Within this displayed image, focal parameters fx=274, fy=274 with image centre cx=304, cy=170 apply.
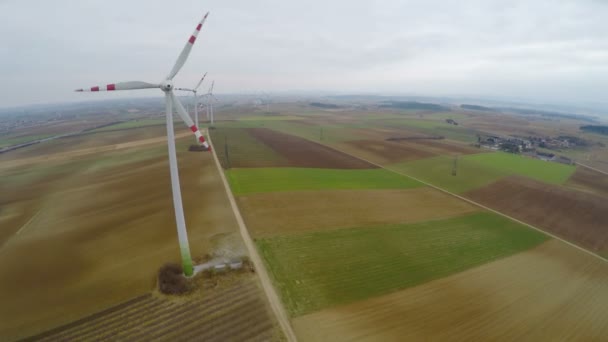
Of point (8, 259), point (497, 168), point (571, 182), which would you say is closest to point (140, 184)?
point (8, 259)

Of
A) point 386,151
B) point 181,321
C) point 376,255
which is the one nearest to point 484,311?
point 376,255

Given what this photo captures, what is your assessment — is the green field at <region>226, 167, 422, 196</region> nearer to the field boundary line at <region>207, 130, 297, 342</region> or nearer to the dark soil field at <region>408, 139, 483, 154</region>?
the field boundary line at <region>207, 130, 297, 342</region>

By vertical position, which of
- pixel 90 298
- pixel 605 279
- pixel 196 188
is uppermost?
pixel 196 188

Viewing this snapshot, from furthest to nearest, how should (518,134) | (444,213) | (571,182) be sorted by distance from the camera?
(518,134)
(571,182)
(444,213)

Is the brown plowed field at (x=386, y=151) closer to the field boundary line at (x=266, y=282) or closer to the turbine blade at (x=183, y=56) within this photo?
the field boundary line at (x=266, y=282)

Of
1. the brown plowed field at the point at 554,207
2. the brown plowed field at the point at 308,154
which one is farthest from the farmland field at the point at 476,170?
the brown plowed field at the point at 308,154

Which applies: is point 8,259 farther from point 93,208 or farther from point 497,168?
point 497,168

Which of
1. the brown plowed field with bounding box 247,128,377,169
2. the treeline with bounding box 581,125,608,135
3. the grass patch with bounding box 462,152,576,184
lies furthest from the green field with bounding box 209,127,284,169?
the treeline with bounding box 581,125,608,135
